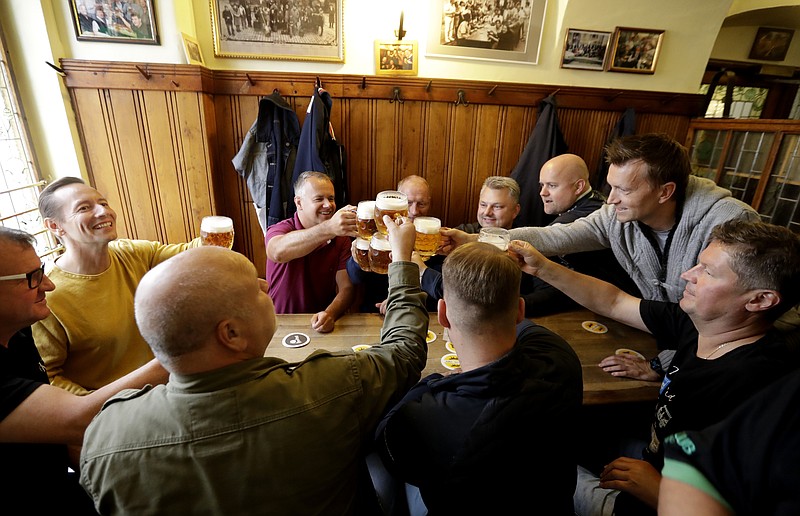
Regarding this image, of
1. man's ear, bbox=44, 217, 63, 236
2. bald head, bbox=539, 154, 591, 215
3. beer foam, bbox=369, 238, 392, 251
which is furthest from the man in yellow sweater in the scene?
bald head, bbox=539, 154, 591, 215

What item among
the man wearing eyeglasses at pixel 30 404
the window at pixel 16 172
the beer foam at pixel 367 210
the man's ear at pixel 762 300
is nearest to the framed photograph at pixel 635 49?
the man's ear at pixel 762 300

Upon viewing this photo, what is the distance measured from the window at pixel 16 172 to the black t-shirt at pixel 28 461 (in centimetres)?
176

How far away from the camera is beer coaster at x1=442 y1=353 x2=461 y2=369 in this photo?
153 cm

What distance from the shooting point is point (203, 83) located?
2.86 meters

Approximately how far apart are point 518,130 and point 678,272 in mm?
2030

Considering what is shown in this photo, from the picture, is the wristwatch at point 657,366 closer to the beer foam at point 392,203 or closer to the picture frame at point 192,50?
the beer foam at point 392,203

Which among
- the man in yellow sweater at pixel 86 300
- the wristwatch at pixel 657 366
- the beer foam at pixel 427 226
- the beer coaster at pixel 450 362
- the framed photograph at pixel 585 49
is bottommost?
the beer coaster at pixel 450 362

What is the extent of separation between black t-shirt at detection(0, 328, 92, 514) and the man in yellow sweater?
9.7 inches

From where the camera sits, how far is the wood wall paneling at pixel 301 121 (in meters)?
2.86

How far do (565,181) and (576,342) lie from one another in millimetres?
1287

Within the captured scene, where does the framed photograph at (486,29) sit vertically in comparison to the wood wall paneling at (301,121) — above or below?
above

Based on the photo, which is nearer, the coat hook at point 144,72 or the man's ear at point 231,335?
the man's ear at point 231,335

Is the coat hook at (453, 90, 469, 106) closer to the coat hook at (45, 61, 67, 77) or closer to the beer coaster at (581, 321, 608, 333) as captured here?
the beer coaster at (581, 321, 608, 333)

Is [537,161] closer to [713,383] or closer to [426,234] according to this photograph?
[426,234]
